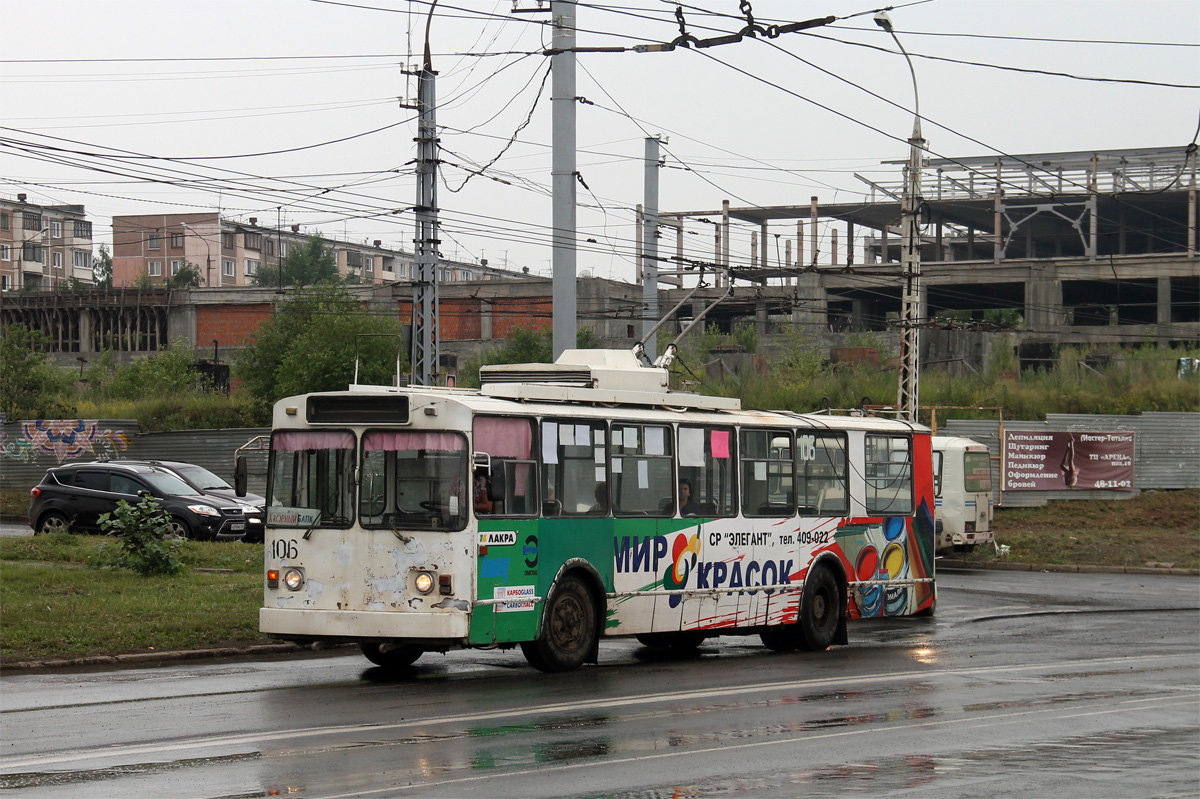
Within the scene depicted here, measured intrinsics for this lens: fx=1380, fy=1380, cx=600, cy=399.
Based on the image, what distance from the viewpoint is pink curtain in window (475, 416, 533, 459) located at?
1311 cm

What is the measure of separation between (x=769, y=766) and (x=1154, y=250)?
72.9 meters

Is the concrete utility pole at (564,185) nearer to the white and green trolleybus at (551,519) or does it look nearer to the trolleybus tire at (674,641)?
the white and green trolleybus at (551,519)

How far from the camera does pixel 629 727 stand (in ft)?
33.7

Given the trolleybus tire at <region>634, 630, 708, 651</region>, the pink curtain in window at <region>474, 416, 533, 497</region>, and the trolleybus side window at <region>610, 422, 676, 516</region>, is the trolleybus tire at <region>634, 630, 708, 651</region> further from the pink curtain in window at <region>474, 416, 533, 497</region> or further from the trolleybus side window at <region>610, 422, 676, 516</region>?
the pink curtain in window at <region>474, 416, 533, 497</region>

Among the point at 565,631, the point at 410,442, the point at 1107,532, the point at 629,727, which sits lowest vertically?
the point at 1107,532

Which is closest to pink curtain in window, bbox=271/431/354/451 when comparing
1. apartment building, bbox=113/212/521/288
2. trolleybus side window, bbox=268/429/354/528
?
trolleybus side window, bbox=268/429/354/528

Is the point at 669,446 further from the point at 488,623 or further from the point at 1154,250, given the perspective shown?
the point at 1154,250

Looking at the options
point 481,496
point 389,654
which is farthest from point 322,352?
point 481,496

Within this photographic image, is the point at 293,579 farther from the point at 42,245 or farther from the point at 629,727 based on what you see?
the point at 42,245

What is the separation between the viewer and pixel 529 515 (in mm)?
13586

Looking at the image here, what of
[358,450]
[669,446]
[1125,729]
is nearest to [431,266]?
Result: [669,446]

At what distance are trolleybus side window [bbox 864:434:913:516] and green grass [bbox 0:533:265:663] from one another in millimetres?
8342

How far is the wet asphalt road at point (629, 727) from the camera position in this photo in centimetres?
813

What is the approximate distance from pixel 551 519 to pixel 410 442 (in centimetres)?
173
